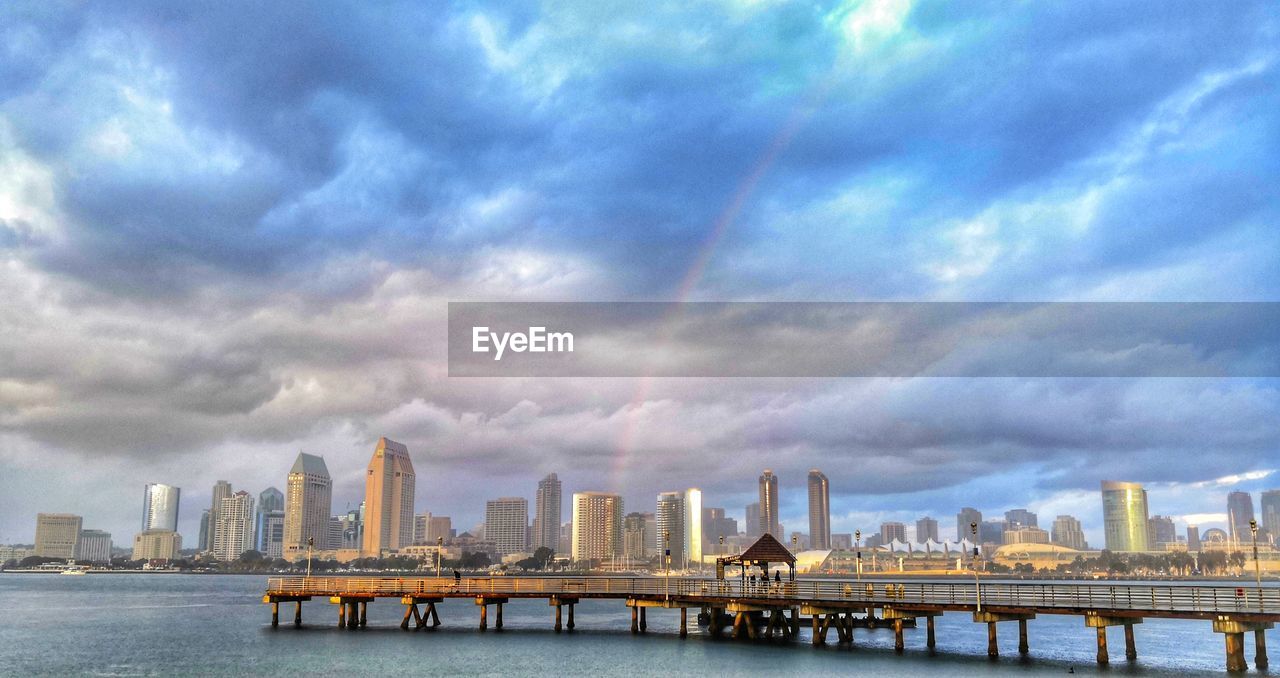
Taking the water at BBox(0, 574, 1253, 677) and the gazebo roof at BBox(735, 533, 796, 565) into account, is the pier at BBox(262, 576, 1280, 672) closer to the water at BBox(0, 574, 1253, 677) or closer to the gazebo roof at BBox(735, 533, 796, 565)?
the water at BBox(0, 574, 1253, 677)

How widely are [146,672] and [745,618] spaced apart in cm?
3986

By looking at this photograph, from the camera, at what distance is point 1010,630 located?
322 feet

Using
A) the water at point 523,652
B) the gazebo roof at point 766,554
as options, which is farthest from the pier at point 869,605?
the gazebo roof at point 766,554

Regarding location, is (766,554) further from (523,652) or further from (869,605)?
(523,652)

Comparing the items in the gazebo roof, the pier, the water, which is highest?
the gazebo roof

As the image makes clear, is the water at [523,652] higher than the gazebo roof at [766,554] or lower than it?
lower

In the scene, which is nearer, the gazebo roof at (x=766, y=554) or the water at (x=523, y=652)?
the water at (x=523, y=652)

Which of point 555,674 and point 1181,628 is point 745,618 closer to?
point 555,674

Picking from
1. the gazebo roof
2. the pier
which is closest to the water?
the pier

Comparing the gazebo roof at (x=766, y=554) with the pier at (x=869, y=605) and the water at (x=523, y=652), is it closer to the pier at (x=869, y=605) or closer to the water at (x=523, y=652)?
the pier at (x=869, y=605)

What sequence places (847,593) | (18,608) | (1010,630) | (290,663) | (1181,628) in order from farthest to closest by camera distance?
(18,608)
(1181,628)
(1010,630)
(847,593)
(290,663)

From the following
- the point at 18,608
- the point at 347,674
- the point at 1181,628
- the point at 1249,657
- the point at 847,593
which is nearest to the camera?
the point at 347,674

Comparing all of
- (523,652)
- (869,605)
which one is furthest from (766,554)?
(523,652)

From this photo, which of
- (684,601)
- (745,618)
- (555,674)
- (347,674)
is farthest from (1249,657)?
(347,674)
